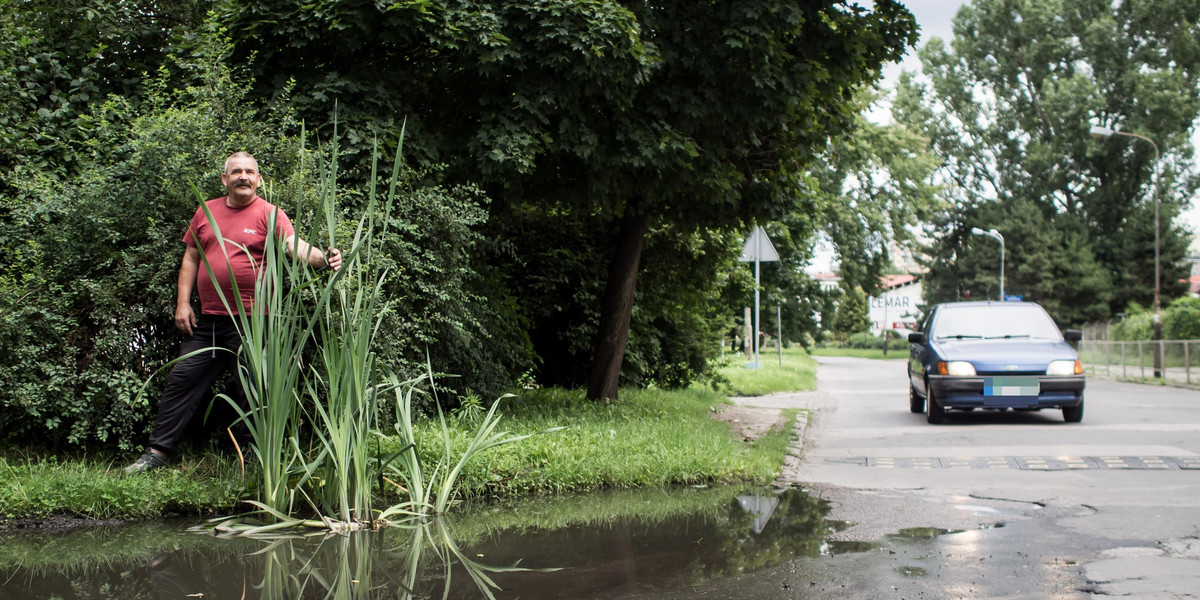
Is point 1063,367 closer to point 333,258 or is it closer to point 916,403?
point 916,403

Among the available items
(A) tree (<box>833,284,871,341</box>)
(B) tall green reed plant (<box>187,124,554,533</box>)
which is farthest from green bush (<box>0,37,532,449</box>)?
(A) tree (<box>833,284,871,341</box>)

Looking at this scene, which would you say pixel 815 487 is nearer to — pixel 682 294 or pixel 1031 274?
pixel 682 294

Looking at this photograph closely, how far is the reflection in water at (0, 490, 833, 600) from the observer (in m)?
4.14

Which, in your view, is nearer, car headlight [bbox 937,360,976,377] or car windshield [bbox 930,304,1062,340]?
car headlight [bbox 937,360,976,377]

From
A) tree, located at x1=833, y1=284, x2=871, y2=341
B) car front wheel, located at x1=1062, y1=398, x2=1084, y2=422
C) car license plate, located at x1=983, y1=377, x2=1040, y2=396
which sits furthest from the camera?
tree, located at x1=833, y1=284, x2=871, y2=341

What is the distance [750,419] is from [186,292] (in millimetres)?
7899

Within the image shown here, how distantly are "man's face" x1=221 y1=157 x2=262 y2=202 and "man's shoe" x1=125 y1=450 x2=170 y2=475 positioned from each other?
1529 millimetres

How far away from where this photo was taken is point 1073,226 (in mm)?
56406

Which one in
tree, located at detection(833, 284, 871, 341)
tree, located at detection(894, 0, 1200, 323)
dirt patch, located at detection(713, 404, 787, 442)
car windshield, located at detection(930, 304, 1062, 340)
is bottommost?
dirt patch, located at detection(713, 404, 787, 442)

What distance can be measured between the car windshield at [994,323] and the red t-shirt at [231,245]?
32.1ft

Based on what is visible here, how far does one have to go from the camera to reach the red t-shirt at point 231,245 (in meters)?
6.02

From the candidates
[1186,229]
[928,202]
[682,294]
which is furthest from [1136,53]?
[682,294]

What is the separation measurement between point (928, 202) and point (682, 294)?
80.7 ft

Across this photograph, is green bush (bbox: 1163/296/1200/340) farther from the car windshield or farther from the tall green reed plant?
the tall green reed plant
